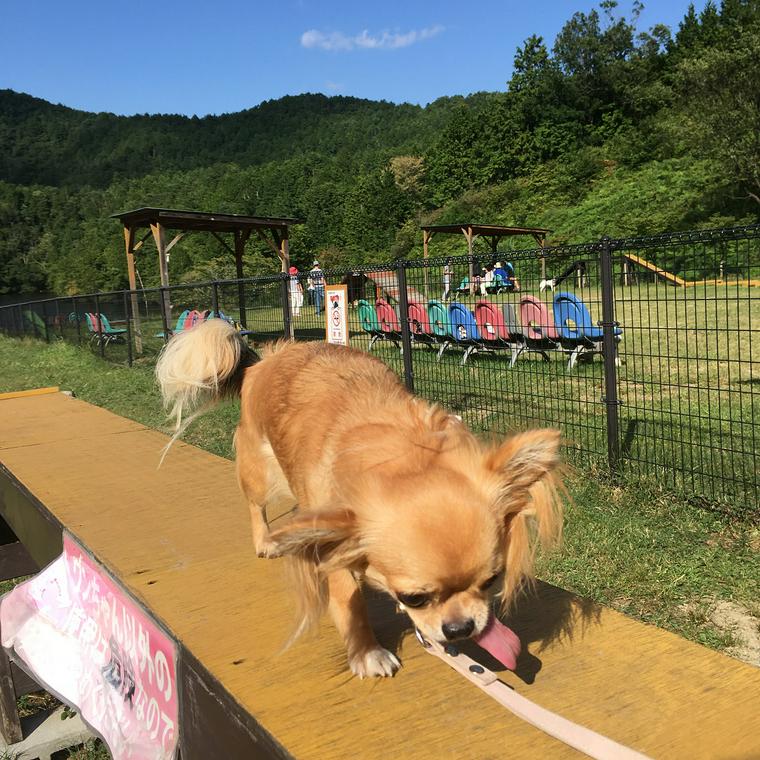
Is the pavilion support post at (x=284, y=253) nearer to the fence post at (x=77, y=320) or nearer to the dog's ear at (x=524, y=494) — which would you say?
the fence post at (x=77, y=320)

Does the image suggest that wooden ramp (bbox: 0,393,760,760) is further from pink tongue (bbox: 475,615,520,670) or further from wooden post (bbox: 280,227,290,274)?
wooden post (bbox: 280,227,290,274)

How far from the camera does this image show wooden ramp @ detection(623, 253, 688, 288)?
4.68 m

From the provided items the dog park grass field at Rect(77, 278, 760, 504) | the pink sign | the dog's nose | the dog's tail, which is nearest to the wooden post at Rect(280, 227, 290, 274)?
the dog park grass field at Rect(77, 278, 760, 504)

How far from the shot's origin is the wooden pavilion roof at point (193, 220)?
15.1 m

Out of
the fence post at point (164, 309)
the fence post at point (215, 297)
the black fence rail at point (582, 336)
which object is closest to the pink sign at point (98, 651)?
the black fence rail at point (582, 336)

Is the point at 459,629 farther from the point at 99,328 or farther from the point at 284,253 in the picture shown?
the point at 284,253

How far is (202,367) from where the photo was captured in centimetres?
343

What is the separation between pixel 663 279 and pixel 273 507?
140 inches

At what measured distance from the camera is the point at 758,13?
39812 mm

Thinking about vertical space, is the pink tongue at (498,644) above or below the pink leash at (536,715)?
above

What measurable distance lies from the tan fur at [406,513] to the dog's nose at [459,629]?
0.5 inches

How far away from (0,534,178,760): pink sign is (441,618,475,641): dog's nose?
0.90m

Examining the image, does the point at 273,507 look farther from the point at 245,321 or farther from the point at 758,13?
the point at 758,13

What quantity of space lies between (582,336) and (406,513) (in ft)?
15.0
